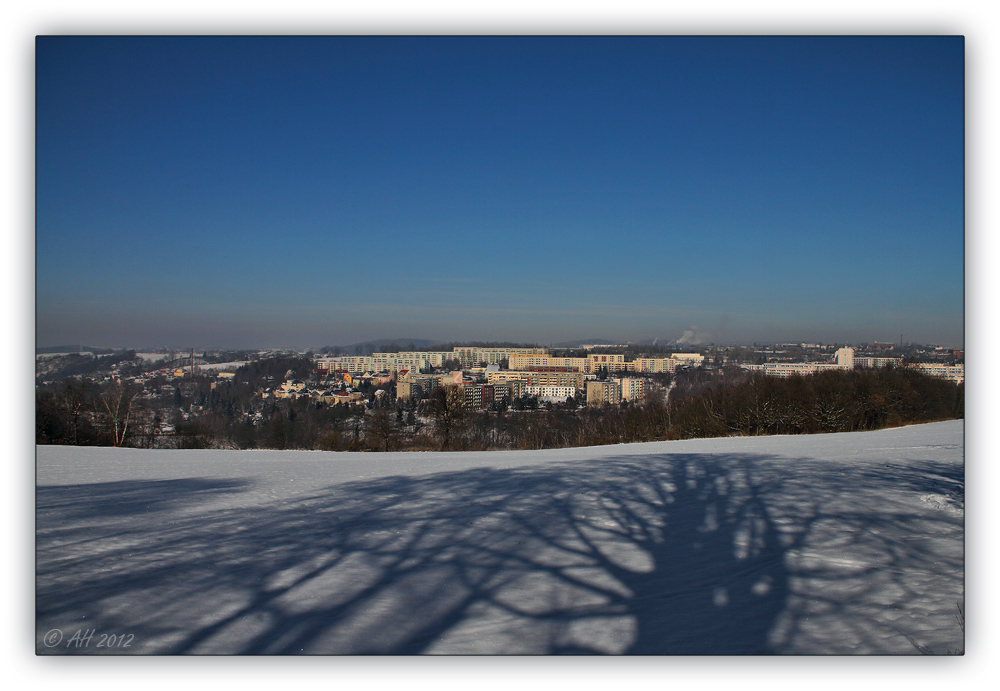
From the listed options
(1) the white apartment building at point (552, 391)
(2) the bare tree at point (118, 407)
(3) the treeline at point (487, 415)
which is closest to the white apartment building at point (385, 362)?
A: (3) the treeline at point (487, 415)

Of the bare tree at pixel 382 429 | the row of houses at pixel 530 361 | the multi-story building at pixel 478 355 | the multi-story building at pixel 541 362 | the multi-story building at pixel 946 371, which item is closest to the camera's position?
the multi-story building at pixel 946 371

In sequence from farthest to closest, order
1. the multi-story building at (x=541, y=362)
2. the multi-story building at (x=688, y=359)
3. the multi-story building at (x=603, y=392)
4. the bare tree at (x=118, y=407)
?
the multi-story building at (x=603, y=392)
the multi-story building at (x=688, y=359)
the multi-story building at (x=541, y=362)
the bare tree at (x=118, y=407)

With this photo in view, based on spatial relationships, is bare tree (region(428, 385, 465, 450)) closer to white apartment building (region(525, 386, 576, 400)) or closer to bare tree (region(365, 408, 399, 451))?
bare tree (region(365, 408, 399, 451))

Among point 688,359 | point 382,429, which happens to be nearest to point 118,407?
point 382,429

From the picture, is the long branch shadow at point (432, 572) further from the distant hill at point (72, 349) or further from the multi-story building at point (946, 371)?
the multi-story building at point (946, 371)

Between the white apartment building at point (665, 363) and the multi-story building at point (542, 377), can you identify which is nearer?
the multi-story building at point (542, 377)

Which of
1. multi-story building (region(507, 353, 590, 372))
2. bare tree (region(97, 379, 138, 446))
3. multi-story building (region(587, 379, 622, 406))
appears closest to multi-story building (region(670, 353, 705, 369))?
multi-story building (region(587, 379, 622, 406))
